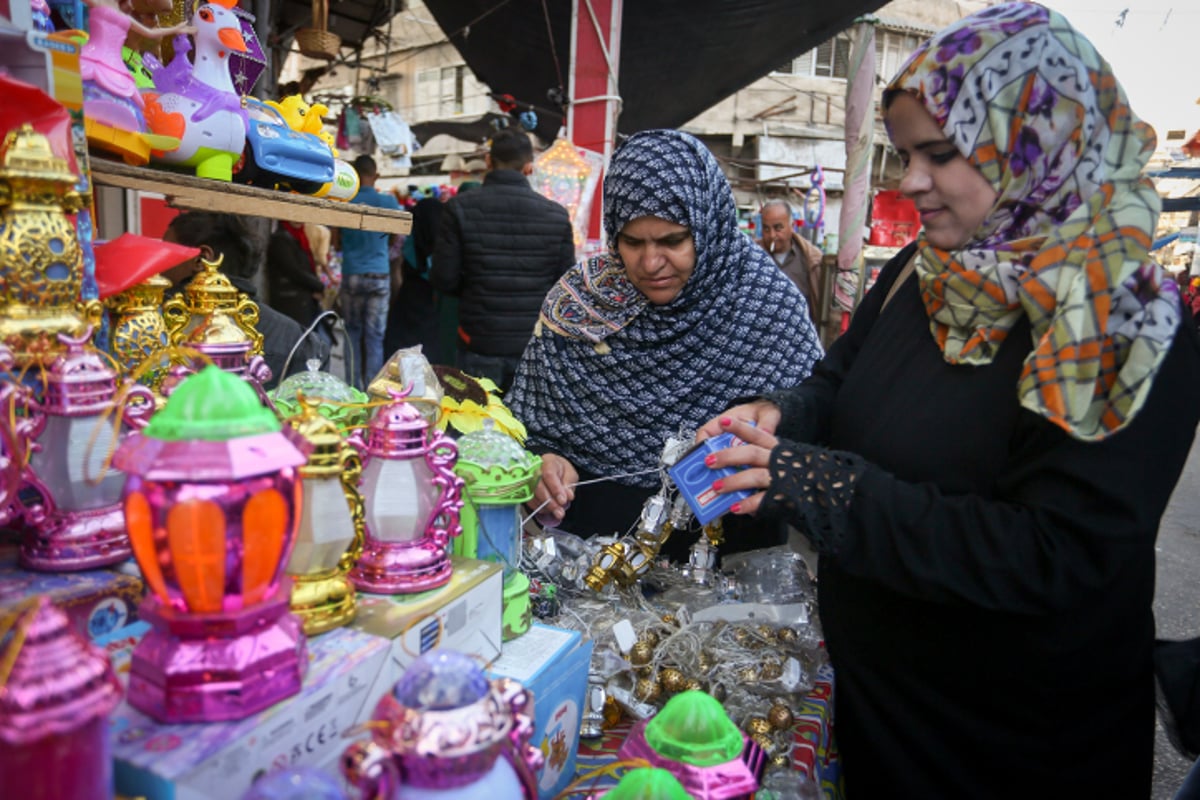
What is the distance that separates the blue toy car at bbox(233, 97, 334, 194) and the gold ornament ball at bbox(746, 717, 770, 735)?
4.04 ft

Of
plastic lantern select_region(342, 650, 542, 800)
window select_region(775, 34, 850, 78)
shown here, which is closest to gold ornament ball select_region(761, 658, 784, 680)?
plastic lantern select_region(342, 650, 542, 800)

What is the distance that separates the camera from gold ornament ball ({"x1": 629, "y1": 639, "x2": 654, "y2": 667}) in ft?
3.66

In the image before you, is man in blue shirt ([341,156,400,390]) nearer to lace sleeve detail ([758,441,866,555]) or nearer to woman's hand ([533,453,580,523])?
woman's hand ([533,453,580,523])

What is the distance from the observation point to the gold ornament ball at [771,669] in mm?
1135

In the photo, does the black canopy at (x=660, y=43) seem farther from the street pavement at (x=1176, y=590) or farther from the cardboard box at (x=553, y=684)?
the cardboard box at (x=553, y=684)

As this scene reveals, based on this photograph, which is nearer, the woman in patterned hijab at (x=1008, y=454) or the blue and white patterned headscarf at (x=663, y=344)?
the woman in patterned hijab at (x=1008, y=454)

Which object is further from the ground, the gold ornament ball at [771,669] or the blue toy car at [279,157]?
the blue toy car at [279,157]

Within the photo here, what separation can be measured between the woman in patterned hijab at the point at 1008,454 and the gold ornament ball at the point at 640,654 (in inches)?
11.7

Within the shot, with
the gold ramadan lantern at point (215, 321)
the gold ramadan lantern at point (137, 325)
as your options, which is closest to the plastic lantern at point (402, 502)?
the gold ramadan lantern at point (215, 321)

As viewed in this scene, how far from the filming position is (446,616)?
740mm

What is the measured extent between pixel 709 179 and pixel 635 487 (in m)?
0.75

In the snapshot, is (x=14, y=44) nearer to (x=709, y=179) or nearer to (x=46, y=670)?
(x=46, y=670)

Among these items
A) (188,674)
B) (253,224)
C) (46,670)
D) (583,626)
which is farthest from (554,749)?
(253,224)

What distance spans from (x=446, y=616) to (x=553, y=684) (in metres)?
0.18
